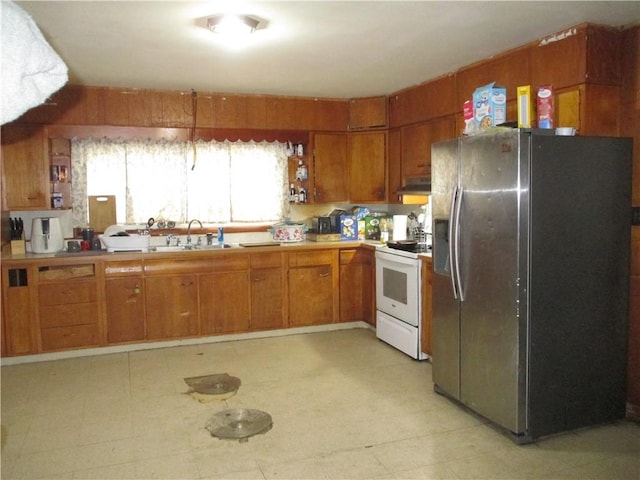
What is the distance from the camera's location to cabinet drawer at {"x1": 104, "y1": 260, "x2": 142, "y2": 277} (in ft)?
14.3

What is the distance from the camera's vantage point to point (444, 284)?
3246 mm

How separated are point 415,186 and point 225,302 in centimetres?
202

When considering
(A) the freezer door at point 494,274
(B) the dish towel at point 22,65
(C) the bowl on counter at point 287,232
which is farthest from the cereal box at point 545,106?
(C) the bowl on counter at point 287,232

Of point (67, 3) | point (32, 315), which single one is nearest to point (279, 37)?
point (67, 3)

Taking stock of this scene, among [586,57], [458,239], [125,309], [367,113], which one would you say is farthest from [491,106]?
[125,309]

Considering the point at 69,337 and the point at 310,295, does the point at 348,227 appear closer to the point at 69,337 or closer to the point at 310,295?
the point at 310,295

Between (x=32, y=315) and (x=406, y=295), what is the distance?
3.00 m

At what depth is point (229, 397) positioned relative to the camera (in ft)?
11.4

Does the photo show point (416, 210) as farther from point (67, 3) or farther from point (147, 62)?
point (67, 3)

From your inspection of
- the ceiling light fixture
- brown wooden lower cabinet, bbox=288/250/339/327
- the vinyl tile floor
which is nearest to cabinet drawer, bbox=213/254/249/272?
brown wooden lower cabinet, bbox=288/250/339/327

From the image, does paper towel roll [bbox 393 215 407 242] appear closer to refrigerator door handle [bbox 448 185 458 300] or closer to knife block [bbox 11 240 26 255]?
refrigerator door handle [bbox 448 185 458 300]

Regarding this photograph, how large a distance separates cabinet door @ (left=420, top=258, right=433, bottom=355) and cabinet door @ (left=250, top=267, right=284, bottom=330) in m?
1.43

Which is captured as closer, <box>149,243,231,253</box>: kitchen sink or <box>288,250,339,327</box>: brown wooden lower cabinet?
<box>149,243,231,253</box>: kitchen sink

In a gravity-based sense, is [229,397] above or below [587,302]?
below
